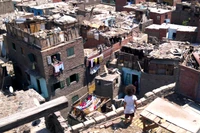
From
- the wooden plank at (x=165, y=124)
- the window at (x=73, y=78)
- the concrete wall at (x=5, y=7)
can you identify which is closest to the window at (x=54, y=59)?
the window at (x=73, y=78)

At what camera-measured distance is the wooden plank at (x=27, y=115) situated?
7.20 m

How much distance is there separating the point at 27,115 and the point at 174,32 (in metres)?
33.3

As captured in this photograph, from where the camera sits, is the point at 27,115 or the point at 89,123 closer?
the point at 27,115

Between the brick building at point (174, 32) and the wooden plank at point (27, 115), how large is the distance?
31.2 m

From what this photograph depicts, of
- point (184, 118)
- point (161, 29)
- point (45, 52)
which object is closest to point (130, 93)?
point (184, 118)

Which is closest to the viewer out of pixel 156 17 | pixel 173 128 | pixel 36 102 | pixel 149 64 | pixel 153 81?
pixel 173 128

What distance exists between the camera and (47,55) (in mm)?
26344

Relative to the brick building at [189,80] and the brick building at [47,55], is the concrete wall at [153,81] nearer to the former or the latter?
the brick building at [47,55]

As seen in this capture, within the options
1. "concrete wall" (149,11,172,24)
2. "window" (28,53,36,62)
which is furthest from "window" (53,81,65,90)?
"concrete wall" (149,11,172,24)

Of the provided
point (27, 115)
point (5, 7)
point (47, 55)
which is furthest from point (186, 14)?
point (27, 115)

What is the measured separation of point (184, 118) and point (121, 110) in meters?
3.24

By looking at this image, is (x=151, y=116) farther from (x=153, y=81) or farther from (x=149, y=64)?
(x=153, y=81)

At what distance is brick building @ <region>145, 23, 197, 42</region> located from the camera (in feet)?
117

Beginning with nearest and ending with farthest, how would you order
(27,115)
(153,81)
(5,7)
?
(27,115)
(153,81)
(5,7)
